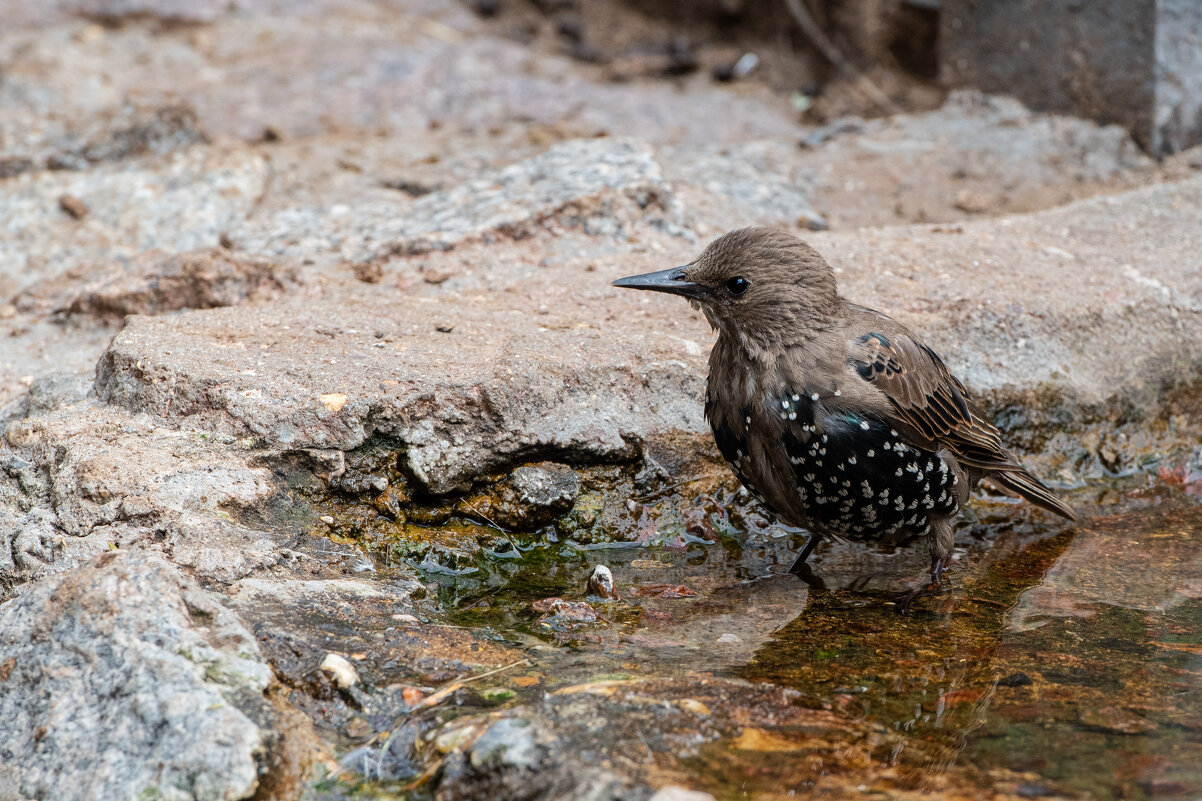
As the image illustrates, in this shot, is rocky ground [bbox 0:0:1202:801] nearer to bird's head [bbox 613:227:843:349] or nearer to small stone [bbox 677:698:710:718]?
small stone [bbox 677:698:710:718]

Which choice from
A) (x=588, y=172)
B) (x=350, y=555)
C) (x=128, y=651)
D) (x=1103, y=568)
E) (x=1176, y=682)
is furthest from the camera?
(x=588, y=172)

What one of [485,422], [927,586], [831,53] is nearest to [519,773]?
[485,422]

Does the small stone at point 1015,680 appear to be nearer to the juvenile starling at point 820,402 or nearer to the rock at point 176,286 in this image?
the juvenile starling at point 820,402

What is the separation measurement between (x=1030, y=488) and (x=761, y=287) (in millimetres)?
1364

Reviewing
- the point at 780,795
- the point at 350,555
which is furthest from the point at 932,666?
the point at 350,555

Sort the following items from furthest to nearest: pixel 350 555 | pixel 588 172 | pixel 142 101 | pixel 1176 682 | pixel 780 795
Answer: pixel 142 101 → pixel 588 172 → pixel 350 555 → pixel 1176 682 → pixel 780 795

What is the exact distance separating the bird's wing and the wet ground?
434 mm

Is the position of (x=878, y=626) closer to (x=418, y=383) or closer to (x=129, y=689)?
(x=418, y=383)

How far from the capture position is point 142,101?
6637mm

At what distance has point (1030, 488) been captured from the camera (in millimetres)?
4336

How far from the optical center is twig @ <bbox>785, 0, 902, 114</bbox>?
7857 millimetres

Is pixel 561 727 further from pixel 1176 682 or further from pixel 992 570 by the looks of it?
pixel 992 570

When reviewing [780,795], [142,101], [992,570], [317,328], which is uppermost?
[142,101]

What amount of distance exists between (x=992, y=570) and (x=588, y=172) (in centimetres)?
289
